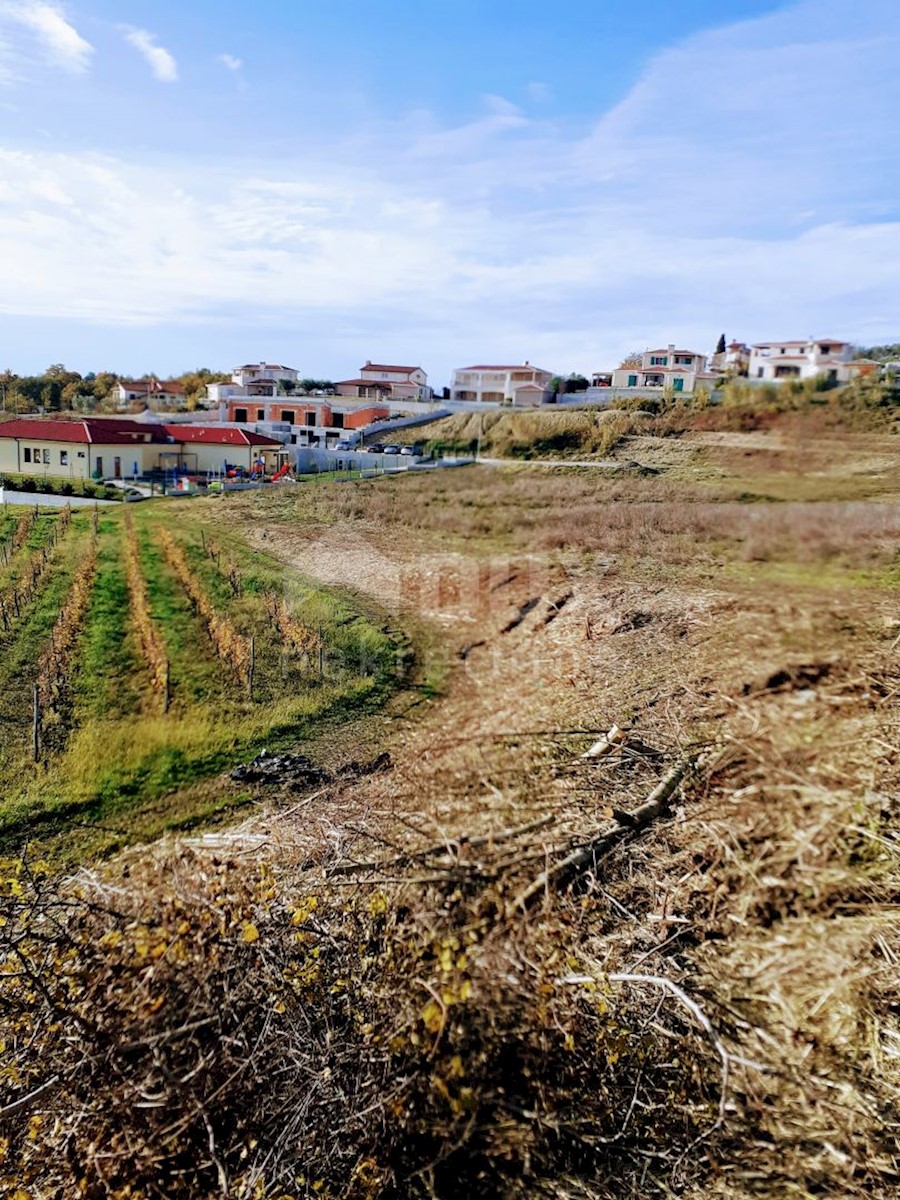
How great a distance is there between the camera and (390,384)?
13.2ft

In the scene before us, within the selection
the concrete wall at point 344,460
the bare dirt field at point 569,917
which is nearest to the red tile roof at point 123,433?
the concrete wall at point 344,460

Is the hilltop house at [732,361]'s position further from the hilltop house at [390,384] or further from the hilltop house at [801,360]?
the hilltop house at [390,384]

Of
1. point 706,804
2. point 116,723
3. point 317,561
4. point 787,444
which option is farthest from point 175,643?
point 787,444

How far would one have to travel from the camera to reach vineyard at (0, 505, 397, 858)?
10.2ft

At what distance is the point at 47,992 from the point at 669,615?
8.92ft

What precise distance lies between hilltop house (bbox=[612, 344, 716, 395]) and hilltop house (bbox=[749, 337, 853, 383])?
0.15m

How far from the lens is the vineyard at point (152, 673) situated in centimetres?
312

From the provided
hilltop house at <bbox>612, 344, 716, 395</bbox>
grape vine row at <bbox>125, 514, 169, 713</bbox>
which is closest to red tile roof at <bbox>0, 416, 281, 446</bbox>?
grape vine row at <bbox>125, 514, 169, 713</bbox>

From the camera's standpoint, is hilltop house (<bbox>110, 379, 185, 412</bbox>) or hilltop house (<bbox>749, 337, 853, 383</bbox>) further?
hilltop house (<bbox>110, 379, 185, 412</bbox>)

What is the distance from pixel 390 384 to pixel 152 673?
8.21 ft

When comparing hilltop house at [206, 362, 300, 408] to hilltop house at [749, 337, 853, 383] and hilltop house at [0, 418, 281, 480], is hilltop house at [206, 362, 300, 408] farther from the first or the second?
hilltop house at [749, 337, 853, 383]

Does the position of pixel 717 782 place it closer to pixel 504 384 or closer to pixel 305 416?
pixel 504 384

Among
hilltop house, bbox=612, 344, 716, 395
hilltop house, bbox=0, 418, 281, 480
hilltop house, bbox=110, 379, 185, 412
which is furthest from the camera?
hilltop house, bbox=110, 379, 185, 412

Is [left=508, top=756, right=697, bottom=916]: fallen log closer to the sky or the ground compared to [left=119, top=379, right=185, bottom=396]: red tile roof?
closer to the ground
